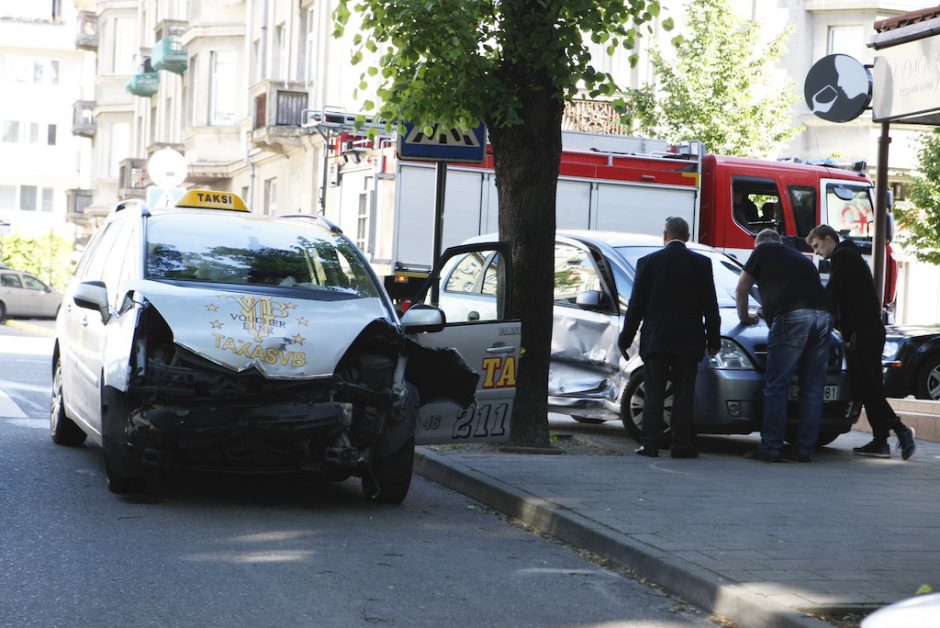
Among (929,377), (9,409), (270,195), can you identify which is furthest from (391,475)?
(270,195)

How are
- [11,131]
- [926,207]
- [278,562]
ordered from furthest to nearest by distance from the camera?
[11,131], [926,207], [278,562]

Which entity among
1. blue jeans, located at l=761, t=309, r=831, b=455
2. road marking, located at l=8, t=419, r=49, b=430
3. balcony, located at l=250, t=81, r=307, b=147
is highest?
balcony, located at l=250, t=81, r=307, b=147

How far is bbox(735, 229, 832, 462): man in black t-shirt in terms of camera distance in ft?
35.1

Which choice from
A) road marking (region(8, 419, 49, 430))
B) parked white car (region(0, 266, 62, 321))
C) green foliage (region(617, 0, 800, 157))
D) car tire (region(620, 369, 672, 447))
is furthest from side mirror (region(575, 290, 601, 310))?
parked white car (region(0, 266, 62, 321))

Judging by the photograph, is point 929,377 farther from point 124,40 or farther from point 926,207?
point 124,40

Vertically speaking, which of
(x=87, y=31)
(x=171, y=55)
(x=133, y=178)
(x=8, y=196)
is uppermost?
(x=87, y=31)

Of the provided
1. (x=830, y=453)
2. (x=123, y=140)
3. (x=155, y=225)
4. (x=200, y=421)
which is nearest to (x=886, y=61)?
(x=830, y=453)

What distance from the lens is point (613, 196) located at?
68.2 feet

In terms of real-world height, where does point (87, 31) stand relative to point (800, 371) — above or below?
above

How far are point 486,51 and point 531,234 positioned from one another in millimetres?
1373

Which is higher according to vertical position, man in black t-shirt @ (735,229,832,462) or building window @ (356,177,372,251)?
building window @ (356,177,372,251)

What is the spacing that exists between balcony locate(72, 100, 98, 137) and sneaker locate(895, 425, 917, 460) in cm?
5258

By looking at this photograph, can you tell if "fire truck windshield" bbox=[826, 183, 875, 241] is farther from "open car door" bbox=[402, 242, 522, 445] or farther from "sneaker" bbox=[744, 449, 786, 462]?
"open car door" bbox=[402, 242, 522, 445]

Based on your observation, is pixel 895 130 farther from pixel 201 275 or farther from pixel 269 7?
pixel 201 275
